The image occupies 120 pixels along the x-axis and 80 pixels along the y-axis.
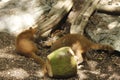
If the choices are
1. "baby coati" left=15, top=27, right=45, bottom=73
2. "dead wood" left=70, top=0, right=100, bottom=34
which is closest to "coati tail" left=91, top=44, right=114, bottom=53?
"dead wood" left=70, top=0, right=100, bottom=34

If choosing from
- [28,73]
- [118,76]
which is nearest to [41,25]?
[28,73]

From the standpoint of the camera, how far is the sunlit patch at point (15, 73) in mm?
4537

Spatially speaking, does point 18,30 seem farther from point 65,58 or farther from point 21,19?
point 65,58

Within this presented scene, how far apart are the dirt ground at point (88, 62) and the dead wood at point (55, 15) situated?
1.40 ft

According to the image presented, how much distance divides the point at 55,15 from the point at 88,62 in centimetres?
119

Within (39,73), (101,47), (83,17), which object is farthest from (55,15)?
(39,73)

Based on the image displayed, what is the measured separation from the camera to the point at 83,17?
5.66 meters

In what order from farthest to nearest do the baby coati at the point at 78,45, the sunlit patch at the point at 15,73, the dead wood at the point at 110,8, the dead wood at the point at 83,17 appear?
the dead wood at the point at 110,8 → the dead wood at the point at 83,17 → the baby coati at the point at 78,45 → the sunlit patch at the point at 15,73

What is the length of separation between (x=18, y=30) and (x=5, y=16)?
405mm

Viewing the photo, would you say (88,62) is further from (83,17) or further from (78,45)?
(83,17)

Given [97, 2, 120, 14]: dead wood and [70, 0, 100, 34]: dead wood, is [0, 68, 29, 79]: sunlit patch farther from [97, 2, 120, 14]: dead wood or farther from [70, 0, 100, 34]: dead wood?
[97, 2, 120, 14]: dead wood

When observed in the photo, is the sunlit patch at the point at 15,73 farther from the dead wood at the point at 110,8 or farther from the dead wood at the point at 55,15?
the dead wood at the point at 110,8

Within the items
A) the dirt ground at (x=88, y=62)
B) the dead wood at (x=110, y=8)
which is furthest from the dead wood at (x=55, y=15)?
the dead wood at (x=110, y=8)

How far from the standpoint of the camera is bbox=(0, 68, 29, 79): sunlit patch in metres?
4.54
